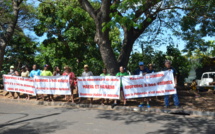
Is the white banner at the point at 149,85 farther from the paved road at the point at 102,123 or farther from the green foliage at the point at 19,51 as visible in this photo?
the green foliage at the point at 19,51

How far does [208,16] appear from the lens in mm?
11156

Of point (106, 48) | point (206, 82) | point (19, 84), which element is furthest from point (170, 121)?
point (206, 82)

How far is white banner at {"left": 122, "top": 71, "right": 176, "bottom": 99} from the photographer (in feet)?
30.0

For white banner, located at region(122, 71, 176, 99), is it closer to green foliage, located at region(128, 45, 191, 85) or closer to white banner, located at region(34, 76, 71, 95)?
white banner, located at region(34, 76, 71, 95)

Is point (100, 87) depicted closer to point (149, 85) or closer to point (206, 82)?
point (149, 85)

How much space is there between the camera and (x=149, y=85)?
31.1ft

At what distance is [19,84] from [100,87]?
16.1ft

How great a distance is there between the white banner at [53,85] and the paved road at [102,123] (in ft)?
7.84

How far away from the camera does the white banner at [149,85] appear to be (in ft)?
30.0

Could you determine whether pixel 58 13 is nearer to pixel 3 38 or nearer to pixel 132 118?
pixel 3 38

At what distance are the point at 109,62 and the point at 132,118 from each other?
13.1ft

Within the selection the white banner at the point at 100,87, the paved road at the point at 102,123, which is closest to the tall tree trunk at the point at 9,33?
the white banner at the point at 100,87

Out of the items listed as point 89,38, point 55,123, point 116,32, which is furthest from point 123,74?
point 116,32

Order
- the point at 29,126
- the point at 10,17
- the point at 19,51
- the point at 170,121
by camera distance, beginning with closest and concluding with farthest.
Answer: the point at 29,126
the point at 170,121
the point at 10,17
the point at 19,51
